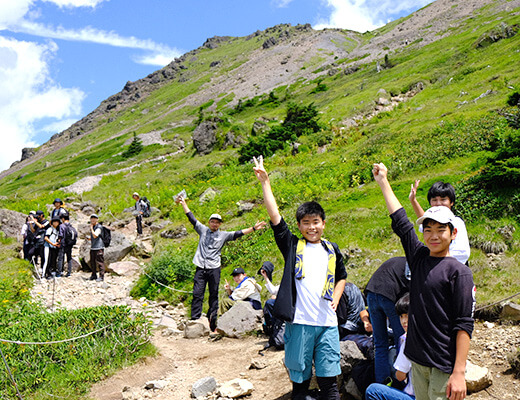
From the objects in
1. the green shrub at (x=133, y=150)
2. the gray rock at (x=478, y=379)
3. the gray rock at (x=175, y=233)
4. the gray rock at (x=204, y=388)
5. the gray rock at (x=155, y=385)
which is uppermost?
the green shrub at (x=133, y=150)

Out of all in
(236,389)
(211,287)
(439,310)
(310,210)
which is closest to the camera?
(439,310)

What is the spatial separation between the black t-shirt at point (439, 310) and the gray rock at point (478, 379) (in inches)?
73.2

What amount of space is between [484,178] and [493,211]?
1260 millimetres

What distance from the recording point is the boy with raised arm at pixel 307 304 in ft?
12.7

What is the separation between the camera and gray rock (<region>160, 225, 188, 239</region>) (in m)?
17.2

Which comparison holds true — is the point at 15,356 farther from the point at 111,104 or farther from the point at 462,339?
the point at 111,104

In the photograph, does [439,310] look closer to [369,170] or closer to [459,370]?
[459,370]

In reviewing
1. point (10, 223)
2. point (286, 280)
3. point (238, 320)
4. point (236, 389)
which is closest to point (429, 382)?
point (286, 280)

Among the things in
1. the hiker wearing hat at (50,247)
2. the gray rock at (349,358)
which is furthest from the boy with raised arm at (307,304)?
the hiker wearing hat at (50,247)

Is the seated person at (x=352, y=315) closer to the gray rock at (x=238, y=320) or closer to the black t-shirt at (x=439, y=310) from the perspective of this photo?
the black t-shirt at (x=439, y=310)

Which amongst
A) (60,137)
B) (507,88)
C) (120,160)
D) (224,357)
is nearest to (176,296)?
(224,357)

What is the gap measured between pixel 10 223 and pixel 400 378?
1942cm

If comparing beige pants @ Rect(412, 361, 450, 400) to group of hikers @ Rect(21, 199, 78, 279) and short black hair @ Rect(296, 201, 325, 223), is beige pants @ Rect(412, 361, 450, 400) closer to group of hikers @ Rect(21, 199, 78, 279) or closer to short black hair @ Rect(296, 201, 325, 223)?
short black hair @ Rect(296, 201, 325, 223)

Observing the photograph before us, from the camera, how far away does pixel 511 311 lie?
5766mm
